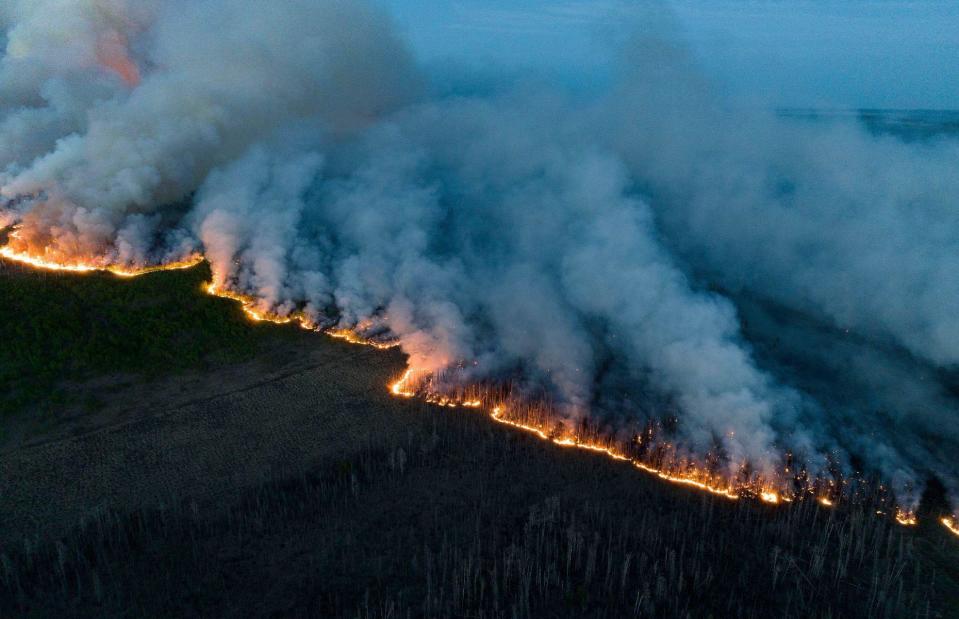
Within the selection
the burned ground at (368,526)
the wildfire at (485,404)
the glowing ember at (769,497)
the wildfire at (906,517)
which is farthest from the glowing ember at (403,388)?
the wildfire at (906,517)

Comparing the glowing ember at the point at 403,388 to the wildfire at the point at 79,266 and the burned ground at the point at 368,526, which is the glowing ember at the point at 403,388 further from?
the wildfire at the point at 79,266

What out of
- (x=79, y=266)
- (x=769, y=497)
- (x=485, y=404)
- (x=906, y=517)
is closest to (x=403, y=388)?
(x=485, y=404)

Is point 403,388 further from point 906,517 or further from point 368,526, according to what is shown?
point 906,517

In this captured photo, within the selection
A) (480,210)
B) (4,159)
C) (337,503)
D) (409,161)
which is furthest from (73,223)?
(337,503)

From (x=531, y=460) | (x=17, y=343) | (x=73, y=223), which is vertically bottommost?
(x=531, y=460)

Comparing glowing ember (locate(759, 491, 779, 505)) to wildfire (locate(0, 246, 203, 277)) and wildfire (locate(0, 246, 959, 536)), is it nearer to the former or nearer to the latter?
wildfire (locate(0, 246, 959, 536))

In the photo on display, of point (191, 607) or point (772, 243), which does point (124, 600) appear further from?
point (772, 243)

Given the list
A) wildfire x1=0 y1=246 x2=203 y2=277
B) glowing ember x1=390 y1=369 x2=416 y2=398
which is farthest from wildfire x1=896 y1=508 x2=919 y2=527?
wildfire x1=0 y1=246 x2=203 y2=277
